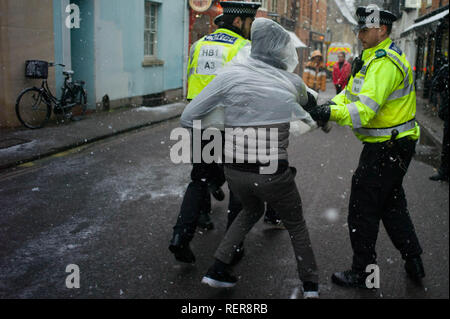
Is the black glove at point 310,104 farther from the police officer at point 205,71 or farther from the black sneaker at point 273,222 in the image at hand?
the black sneaker at point 273,222

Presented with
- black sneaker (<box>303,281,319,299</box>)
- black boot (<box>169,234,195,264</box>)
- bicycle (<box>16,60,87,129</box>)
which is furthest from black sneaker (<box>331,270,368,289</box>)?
bicycle (<box>16,60,87,129</box>)

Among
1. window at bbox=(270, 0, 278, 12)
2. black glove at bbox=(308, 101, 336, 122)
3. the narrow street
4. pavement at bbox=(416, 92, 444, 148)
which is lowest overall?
the narrow street

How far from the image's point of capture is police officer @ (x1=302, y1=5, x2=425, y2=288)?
124 inches

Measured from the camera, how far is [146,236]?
4586 mm

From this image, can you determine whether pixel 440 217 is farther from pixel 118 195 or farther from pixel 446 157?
pixel 118 195

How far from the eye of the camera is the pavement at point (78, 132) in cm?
775

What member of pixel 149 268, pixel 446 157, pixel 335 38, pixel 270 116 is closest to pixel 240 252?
pixel 149 268

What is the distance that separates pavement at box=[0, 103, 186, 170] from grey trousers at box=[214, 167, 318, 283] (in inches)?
188

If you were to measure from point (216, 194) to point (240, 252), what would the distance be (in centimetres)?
157

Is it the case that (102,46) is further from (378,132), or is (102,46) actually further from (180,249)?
(378,132)

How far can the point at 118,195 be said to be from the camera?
5895 millimetres

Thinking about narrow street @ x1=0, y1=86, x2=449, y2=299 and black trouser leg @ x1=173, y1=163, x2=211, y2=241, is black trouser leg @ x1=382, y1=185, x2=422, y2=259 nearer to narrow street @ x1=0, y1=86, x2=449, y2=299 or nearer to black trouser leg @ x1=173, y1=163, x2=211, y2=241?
narrow street @ x1=0, y1=86, x2=449, y2=299

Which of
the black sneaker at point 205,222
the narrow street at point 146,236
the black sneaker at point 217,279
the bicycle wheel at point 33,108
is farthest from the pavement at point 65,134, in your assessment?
the black sneaker at point 217,279

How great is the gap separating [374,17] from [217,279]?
2.20m
